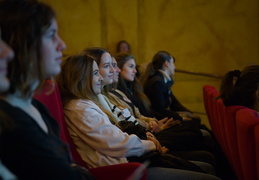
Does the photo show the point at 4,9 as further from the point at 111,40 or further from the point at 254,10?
the point at 254,10

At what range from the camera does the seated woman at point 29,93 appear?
2.71 ft

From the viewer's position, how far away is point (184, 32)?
5.35m

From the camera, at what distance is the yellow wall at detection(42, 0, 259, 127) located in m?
5.18

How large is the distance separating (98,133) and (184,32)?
4210 mm

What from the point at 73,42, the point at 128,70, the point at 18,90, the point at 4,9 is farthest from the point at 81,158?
the point at 73,42

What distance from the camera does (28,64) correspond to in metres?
0.91

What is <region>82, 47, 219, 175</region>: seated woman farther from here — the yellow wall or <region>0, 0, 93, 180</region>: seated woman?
the yellow wall

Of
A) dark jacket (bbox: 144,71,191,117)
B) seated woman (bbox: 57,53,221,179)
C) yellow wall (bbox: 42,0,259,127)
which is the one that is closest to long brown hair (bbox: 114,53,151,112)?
dark jacket (bbox: 144,71,191,117)

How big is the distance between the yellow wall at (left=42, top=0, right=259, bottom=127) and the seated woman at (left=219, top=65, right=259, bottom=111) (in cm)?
351

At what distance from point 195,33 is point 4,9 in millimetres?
4773

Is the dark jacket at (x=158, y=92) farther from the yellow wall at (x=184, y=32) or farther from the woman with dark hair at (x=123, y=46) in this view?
the yellow wall at (x=184, y=32)

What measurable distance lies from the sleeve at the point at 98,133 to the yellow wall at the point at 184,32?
379 centimetres

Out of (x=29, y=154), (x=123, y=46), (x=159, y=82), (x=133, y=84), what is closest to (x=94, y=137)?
(x=29, y=154)

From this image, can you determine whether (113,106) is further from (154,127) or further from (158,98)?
(158,98)
